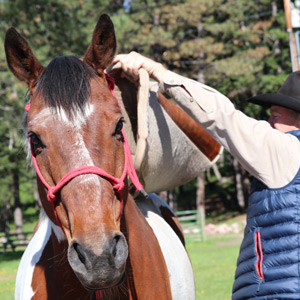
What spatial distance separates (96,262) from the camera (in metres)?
2.26

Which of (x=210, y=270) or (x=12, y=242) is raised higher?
(x=210, y=270)

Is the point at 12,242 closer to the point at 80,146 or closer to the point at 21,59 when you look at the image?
the point at 21,59

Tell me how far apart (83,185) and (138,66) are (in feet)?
4.28

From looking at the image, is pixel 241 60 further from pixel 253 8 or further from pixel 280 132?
pixel 280 132

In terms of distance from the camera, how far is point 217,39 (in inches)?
1136

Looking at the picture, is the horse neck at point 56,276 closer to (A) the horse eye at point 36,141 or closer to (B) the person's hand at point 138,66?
(A) the horse eye at point 36,141

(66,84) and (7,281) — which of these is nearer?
(66,84)

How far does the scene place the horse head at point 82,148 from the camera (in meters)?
2.30

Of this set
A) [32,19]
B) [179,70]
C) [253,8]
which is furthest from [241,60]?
[32,19]

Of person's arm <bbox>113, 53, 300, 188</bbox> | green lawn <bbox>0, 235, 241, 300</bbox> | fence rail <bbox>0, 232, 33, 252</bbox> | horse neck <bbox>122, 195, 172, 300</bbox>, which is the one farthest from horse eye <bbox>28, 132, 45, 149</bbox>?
fence rail <bbox>0, 232, 33, 252</bbox>

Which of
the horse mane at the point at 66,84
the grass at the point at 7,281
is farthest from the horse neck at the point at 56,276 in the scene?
the grass at the point at 7,281

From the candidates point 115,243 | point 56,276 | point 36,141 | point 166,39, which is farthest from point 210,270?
point 166,39

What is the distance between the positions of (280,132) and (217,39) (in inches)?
1057

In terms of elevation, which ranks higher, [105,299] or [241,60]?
[241,60]
